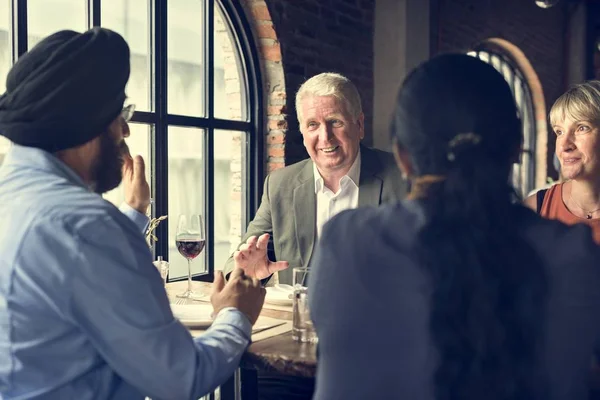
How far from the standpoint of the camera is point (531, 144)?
Answer: 7629 millimetres

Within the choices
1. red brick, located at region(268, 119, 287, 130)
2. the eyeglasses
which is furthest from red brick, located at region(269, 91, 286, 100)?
the eyeglasses

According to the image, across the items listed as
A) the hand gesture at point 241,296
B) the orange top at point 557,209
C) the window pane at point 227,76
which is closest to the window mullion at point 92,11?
the window pane at point 227,76

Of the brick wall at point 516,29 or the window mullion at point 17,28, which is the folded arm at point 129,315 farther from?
the brick wall at point 516,29

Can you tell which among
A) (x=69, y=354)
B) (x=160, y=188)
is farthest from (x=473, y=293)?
(x=160, y=188)

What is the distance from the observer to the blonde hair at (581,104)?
2420 millimetres

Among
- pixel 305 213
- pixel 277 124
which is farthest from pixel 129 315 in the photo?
pixel 277 124

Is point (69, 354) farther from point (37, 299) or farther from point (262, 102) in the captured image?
point (262, 102)

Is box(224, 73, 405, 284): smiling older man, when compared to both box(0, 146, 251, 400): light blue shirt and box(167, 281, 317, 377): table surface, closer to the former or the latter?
box(167, 281, 317, 377): table surface

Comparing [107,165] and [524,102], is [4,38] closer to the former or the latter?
[107,165]

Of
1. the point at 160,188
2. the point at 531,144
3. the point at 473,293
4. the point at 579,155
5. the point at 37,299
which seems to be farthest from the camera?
the point at 531,144

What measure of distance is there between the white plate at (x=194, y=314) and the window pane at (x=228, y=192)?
1924 millimetres

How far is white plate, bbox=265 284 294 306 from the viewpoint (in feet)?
6.49

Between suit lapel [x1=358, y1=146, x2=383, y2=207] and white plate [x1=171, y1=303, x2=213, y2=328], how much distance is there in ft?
3.27

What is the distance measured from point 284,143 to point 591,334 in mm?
2959
